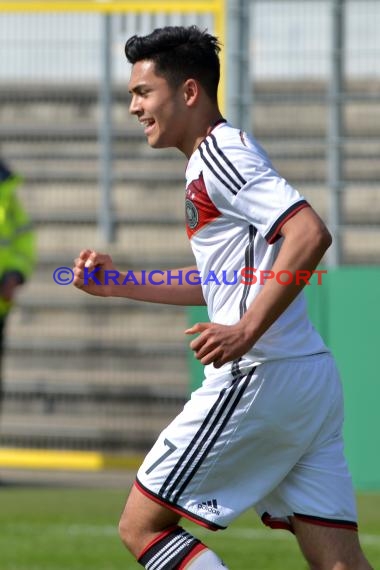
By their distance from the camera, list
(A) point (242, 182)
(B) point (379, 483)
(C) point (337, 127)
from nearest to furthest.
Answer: (A) point (242, 182)
(B) point (379, 483)
(C) point (337, 127)

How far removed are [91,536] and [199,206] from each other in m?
3.58

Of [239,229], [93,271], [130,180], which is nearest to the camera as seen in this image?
[239,229]

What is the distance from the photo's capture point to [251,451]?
178 inches

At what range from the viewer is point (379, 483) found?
368 inches

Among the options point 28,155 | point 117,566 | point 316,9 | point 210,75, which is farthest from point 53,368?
point 210,75

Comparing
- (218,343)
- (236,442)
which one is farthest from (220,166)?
(236,442)

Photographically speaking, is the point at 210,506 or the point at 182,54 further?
the point at 182,54

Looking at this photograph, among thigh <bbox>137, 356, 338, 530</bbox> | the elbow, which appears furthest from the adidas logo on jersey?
the elbow

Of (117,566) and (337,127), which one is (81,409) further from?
(117,566)

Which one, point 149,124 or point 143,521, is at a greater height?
point 149,124

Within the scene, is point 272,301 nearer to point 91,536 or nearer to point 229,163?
point 229,163

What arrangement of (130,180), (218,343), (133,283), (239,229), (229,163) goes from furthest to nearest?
(130,180), (133,283), (239,229), (229,163), (218,343)

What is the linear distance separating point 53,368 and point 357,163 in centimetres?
281

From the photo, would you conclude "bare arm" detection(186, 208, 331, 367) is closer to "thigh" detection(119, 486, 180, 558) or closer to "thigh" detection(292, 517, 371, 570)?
"thigh" detection(119, 486, 180, 558)
